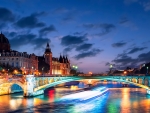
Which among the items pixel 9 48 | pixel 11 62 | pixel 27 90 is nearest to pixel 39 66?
pixel 9 48

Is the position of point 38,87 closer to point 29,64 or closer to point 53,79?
point 53,79

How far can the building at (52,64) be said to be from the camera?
496 feet

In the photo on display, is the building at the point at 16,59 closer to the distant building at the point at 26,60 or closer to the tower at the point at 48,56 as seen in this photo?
the distant building at the point at 26,60

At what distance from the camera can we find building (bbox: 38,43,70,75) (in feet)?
496

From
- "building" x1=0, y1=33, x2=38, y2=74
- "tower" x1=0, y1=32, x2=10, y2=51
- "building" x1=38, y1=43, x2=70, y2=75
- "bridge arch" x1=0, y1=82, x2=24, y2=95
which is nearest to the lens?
"bridge arch" x1=0, y1=82, x2=24, y2=95

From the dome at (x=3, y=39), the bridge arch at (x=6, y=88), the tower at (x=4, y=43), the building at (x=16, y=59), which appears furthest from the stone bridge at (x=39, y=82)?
the dome at (x=3, y=39)

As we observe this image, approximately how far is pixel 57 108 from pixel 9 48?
83.8 m

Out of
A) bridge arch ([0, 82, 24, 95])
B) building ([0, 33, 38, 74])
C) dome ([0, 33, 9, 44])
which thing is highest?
dome ([0, 33, 9, 44])

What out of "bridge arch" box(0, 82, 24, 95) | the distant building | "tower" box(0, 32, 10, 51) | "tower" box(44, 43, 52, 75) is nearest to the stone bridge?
"bridge arch" box(0, 82, 24, 95)

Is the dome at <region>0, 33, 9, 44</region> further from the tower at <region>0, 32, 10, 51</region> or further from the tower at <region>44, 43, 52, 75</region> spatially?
the tower at <region>44, 43, 52, 75</region>

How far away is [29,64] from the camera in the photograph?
125 m

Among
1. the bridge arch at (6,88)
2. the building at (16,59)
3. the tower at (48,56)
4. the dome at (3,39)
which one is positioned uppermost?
the dome at (3,39)

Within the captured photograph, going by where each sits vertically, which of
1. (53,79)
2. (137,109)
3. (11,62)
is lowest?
(137,109)

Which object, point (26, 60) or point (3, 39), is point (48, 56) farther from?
point (26, 60)
